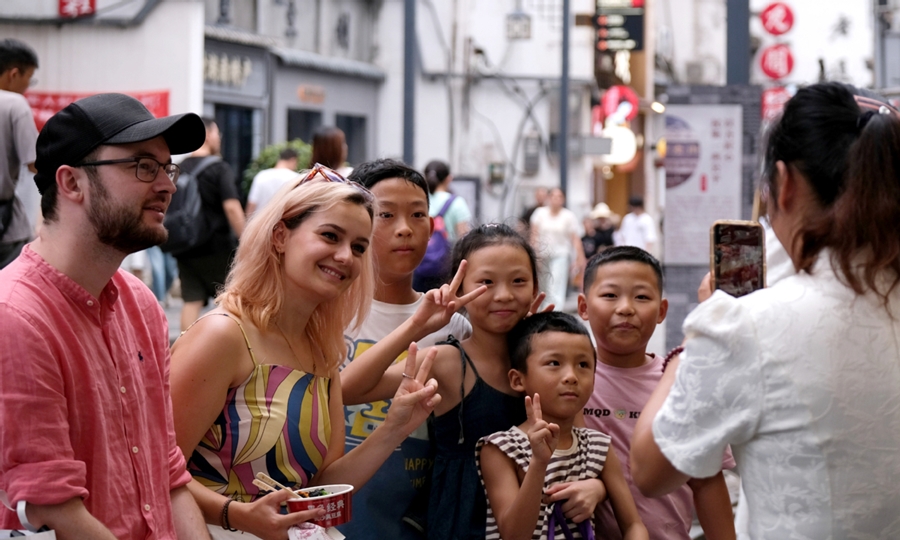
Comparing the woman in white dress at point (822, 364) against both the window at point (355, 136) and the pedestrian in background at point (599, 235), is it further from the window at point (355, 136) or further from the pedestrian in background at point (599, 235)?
the window at point (355, 136)

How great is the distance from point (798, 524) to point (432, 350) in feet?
4.34

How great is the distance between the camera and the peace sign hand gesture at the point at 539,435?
118 inches

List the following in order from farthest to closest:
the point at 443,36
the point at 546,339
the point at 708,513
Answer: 1. the point at 443,36
2. the point at 546,339
3. the point at 708,513

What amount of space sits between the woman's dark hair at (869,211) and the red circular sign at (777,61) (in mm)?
34887

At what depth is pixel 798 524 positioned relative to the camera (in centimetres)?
225

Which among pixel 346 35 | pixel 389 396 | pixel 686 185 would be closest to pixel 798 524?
pixel 389 396

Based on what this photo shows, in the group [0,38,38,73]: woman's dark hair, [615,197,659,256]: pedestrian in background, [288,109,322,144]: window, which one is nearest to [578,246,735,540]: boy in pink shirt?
[0,38,38,73]: woman's dark hair

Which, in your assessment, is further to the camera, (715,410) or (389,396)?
(389,396)

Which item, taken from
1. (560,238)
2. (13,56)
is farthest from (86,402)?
(560,238)

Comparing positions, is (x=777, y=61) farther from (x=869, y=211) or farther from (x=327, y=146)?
(x=869, y=211)

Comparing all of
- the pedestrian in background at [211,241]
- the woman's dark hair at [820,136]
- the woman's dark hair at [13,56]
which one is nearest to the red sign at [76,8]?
the pedestrian in background at [211,241]

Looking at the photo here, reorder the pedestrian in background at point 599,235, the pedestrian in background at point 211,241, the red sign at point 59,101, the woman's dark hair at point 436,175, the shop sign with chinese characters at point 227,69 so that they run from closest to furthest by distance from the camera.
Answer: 1. the pedestrian in background at point 211,241
2. the woman's dark hair at point 436,175
3. the red sign at point 59,101
4. the shop sign with chinese characters at point 227,69
5. the pedestrian in background at point 599,235

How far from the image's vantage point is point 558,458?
3346 mm

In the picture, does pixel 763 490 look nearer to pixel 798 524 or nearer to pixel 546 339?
pixel 798 524
